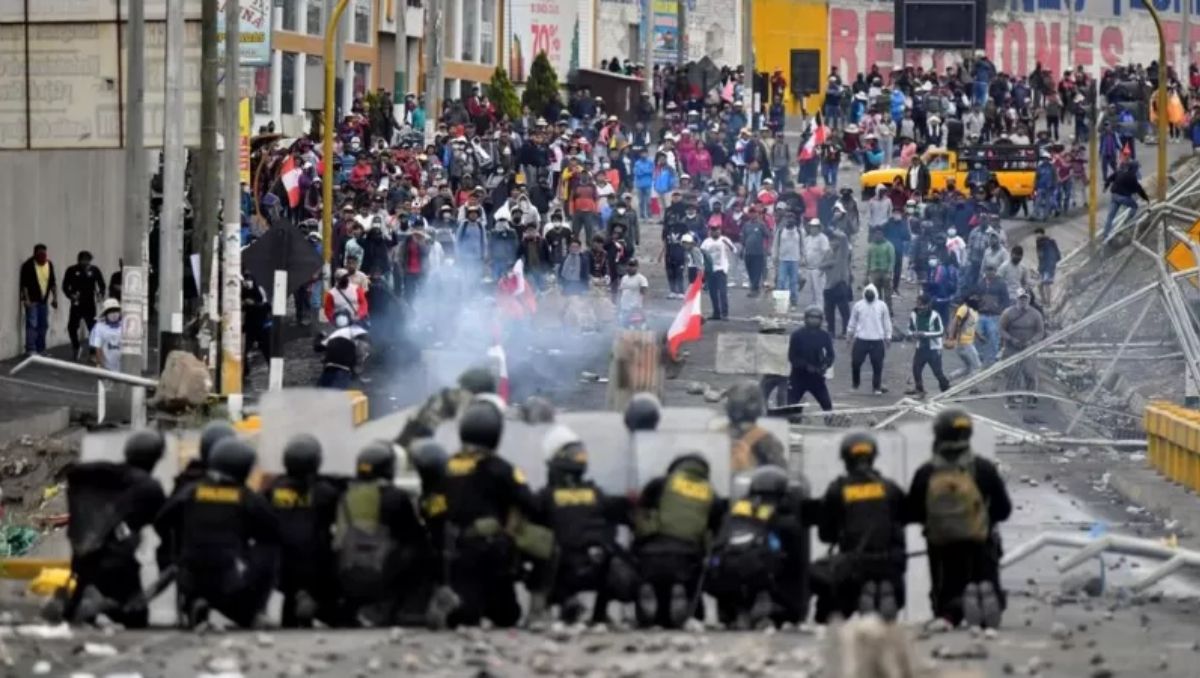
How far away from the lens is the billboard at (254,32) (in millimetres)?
35875

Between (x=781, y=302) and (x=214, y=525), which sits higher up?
(x=781, y=302)

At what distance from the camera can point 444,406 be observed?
58.4ft

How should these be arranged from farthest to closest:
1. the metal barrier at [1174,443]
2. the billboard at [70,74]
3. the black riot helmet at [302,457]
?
the billboard at [70,74], the metal barrier at [1174,443], the black riot helmet at [302,457]

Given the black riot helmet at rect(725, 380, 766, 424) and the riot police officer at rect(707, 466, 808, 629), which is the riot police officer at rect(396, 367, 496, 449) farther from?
the riot police officer at rect(707, 466, 808, 629)

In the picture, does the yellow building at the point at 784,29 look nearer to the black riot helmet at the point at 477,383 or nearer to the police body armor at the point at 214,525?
the black riot helmet at the point at 477,383

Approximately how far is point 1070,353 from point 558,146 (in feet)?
59.3

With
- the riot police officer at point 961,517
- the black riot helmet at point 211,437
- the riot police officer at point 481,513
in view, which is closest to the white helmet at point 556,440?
the riot police officer at point 481,513

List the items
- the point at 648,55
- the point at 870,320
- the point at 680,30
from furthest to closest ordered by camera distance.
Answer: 1. the point at 680,30
2. the point at 648,55
3. the point at 870,320

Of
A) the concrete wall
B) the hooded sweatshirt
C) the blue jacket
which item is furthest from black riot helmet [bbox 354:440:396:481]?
the blue jacket

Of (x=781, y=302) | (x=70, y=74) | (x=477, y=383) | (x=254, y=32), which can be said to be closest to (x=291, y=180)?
(x=254, y=32)

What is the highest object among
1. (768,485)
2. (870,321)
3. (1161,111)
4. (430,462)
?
(1161,111)

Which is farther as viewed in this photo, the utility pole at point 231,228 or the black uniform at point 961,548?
the utility pole at point 231,228

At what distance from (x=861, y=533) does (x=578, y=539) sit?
1.56 meters

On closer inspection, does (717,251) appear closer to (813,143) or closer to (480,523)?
(813,143)
